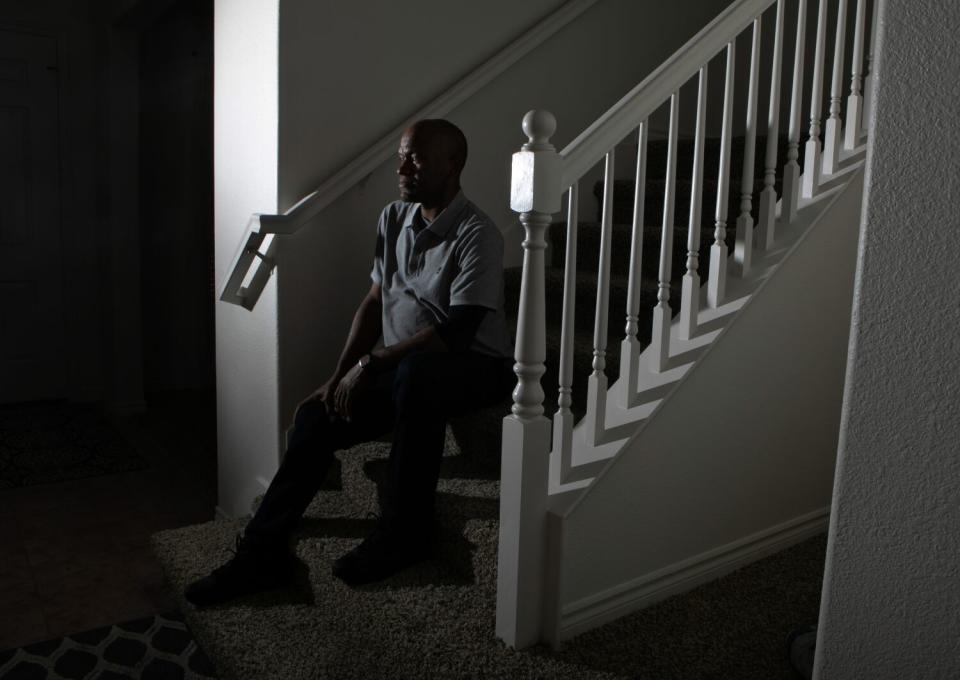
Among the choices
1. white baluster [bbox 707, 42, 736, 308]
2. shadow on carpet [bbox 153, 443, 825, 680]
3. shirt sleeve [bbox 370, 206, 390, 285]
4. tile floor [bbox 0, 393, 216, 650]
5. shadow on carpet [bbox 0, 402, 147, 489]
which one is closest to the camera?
shadow on carpet [bbox 153, 443, 825, 680]

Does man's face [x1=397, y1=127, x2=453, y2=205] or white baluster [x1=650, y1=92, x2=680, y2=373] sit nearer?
white baluster [x1=650, y1=92, x2=680, y2=373]

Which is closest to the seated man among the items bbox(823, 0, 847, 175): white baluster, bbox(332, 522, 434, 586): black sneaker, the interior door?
bbox(332, 522, 434, 586): black sneaker

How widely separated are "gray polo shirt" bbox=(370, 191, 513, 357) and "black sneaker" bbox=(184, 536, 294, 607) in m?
0.63

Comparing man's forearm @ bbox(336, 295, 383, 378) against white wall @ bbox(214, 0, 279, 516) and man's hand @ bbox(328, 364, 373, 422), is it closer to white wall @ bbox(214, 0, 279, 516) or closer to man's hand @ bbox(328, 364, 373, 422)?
man's hand @ bbox(328, 364, 373, 422)

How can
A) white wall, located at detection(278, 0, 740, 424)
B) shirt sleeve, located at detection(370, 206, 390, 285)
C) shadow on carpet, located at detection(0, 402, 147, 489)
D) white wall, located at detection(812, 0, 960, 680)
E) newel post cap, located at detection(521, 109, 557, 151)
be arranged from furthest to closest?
shadow on carpet, located at detection(0, 402, 147, 489) → white wall, located at detection(278, 0, 740, 424) → shirt sleeve, located at detection(370, 206, 390, 285) → newel post cap, located at detection(521, 109, 557, 151) → white wall, located at detection(812, 0, 960, 680)

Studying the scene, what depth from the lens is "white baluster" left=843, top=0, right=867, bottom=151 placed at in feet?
7.37

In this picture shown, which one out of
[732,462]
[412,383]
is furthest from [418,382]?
[732,462]

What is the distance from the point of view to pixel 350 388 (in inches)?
85.1

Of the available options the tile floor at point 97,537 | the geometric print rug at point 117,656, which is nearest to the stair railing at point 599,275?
the geometric print rug at point 117,656

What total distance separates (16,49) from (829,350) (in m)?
4.34

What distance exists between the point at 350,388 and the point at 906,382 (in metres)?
1.45

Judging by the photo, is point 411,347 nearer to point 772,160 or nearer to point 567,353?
point 567,353

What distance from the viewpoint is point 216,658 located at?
6.27ft

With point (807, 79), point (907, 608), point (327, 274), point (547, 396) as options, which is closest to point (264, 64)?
point (327, 274)
